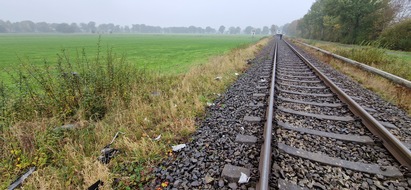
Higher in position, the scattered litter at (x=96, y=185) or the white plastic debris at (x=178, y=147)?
the white plastic debris at (x=178, y=147)

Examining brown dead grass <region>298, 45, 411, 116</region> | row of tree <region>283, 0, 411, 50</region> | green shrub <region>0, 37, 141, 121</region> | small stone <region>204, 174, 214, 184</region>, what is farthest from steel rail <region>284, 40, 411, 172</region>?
row of tree <region>283, 0, 411, 50</region>

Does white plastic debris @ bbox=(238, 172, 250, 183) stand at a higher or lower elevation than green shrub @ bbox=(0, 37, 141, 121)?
lower

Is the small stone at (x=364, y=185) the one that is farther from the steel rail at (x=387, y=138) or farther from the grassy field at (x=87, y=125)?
the grassy field at (x=87, y=125)

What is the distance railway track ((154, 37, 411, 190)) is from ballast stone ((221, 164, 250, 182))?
0.01m

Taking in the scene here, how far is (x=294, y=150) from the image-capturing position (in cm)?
282

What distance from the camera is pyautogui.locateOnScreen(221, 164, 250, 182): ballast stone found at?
2367mm

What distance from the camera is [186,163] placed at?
2744 millimetres

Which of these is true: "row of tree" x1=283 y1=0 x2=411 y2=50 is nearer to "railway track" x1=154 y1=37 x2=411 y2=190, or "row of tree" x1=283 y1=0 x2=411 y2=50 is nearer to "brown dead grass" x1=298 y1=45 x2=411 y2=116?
"brown dead grass" x1=298 y1=45 x2=411 y2=116

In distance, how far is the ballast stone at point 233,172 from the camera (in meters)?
2.37

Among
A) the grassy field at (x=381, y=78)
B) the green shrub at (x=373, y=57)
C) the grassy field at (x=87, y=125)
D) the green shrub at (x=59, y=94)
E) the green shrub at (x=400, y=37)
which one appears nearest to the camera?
the grassy field at (x=87, y=125)

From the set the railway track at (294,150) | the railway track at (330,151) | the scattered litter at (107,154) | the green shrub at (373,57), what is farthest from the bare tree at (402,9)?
the scattered litter at (107,154)

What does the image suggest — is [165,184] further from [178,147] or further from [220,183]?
[178,147]

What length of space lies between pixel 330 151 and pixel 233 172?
1457 mm

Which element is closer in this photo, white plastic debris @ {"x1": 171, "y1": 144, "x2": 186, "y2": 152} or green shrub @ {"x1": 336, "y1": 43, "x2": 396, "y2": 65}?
white plastic debris @ {"x1": 171, "y1": 144, "x2": 186, "y2": 152}
